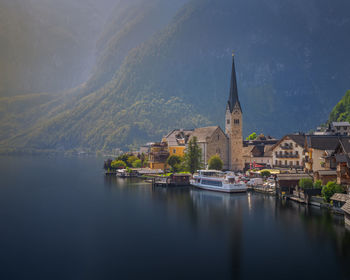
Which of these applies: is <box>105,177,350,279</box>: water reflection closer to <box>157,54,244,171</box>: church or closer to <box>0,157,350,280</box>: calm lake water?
<box>0,157,350,280</box>: calm lake water

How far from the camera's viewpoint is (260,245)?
4459 centimetres

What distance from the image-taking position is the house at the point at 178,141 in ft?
416

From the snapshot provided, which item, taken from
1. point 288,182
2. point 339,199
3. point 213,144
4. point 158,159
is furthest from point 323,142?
point 158,159

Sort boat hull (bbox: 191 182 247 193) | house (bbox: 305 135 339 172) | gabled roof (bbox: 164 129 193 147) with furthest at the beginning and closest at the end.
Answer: gabled roof (bbox: 164 129 193 147)
boat hull (bbox: 191 182 247 193)
house (bbox: 305 135 339 172)

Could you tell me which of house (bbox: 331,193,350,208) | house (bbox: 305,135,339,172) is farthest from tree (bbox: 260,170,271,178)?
house (bbox: 331,193,350,208)

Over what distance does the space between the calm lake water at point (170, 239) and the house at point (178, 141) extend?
5239 cm

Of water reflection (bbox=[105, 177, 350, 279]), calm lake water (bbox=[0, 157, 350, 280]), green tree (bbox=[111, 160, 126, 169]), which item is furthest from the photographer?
green tree (bbox=[111, 160, 126, 169])

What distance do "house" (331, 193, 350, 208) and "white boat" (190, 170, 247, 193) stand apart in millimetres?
26660

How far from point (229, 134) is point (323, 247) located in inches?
3136

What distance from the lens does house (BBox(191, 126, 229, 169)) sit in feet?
383

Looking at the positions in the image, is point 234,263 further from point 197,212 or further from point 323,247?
point 197,212

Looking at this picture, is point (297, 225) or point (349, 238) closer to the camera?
point (349, 238)

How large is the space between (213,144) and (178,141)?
49.8 feet

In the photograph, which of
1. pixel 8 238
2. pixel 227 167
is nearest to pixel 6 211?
pixel 8 238
